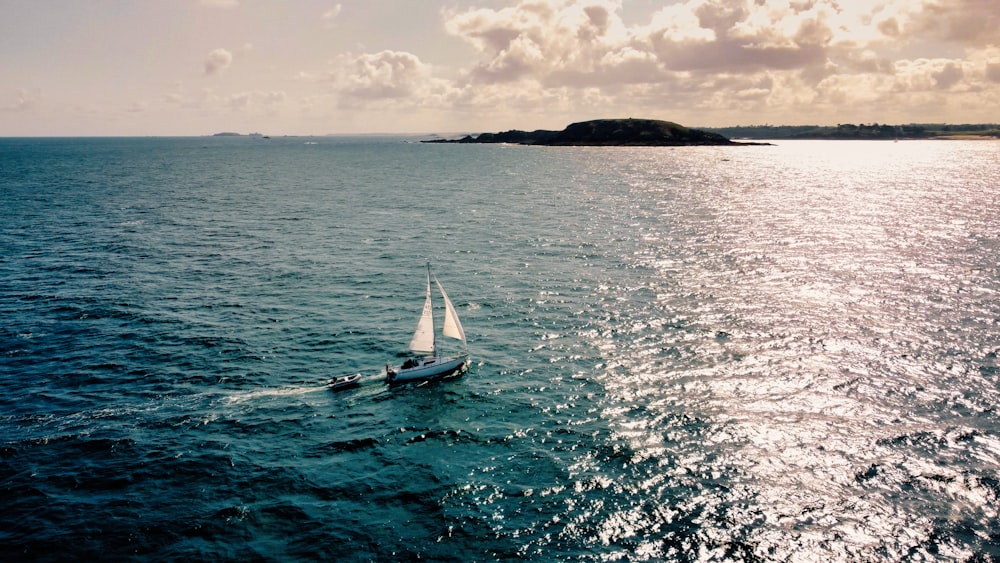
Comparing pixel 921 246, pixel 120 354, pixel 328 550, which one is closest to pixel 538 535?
pixel 328 550

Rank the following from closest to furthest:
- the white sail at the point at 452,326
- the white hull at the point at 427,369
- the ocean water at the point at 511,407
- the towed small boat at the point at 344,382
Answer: the ocean water at the point at 511,407
the towed small boat at the point at 344,382
the white hull at the point at 427,369
the white sail at the point at 452,326

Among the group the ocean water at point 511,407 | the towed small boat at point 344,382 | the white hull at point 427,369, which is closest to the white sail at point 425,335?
the white hull at point 427,369

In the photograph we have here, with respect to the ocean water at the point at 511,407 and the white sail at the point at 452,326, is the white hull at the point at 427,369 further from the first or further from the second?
the white sail at the point at 452,326

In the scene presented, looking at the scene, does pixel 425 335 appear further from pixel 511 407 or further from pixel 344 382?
pixel 511 407

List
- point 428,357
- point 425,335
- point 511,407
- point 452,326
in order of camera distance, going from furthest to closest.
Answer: point 452,326 < point 428,357 < point 425,335 < point 511,407

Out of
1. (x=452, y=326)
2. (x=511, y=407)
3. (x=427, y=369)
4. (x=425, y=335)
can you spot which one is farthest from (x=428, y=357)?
(x=511, y=407)

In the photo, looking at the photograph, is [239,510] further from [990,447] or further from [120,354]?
[990,447]

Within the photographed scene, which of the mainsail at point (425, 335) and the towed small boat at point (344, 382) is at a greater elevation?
the mainsail at point (425, 335)
